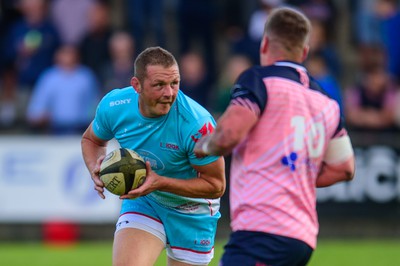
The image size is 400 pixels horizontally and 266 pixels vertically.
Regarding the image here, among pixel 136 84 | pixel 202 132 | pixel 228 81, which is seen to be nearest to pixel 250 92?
pixel 202 132

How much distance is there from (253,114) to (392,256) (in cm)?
749

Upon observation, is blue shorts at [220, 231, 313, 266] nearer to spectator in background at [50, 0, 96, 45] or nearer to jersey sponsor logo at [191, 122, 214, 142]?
jersey sponsor logo at [191, 122, 214, 142]

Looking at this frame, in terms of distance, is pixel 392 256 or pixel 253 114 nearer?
pixel 253 114

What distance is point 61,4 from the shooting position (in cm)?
1591

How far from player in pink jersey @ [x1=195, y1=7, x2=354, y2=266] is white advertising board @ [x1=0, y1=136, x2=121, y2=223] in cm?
848

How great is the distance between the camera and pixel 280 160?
5.76 metres

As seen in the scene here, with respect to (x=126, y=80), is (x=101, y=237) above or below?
below

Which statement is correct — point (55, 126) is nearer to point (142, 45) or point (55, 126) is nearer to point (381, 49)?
point (142, 45)

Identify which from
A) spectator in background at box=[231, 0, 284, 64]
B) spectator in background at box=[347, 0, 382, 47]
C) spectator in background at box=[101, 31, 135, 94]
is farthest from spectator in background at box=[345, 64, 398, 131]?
spectator in background at box=[101, 31, 135, 94]

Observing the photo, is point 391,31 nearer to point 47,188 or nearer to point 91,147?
point 47,188

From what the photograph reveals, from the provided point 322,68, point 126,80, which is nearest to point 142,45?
point 126,80

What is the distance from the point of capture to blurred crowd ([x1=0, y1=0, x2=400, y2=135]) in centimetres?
1454

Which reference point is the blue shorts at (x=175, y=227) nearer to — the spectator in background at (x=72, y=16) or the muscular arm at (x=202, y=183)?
the muscular arm at (x=202, y=183)

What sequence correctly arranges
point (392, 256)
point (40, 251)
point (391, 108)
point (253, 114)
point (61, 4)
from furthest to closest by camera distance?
point (61, 4) → point (391, 108) → point (40, 251) → point (392, 256) → point (253, 114)
